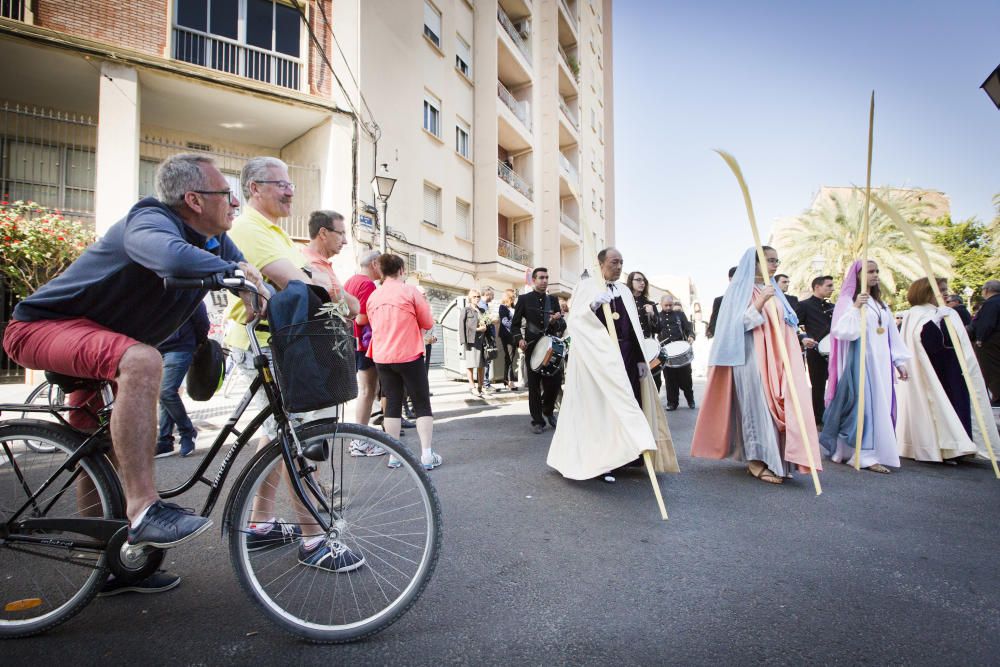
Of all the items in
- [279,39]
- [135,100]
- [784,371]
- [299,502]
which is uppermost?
[279,39]

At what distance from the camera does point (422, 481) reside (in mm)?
2074

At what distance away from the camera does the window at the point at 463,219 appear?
19556mm

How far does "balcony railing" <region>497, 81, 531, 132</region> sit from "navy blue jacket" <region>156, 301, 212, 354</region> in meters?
21.4

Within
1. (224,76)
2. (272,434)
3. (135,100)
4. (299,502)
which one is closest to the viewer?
(299,502)

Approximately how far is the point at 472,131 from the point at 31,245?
48.0 ft

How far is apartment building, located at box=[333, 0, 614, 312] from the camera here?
615 inches

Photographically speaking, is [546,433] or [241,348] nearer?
[241,348]

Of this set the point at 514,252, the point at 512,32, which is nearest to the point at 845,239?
the point at 514,252

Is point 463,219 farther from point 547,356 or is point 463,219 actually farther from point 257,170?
point 257,170

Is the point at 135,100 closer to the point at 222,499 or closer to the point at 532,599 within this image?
the point at 222,499

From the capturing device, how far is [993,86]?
701 cm

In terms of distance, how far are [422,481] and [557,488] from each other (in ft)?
8.17

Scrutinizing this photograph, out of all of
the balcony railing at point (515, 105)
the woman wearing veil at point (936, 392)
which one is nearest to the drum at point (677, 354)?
the woman wearing veil at point (936, 392)

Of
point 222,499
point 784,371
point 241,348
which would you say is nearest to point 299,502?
point 241,348
